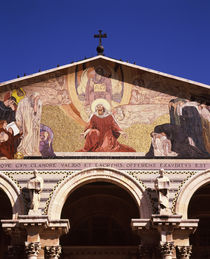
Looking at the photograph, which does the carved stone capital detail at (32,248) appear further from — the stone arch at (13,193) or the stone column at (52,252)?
the stone arch at (13,193)

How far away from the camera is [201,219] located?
64.8 feet

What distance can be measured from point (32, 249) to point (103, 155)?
4.27 meters

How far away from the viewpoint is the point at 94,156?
17.0 m

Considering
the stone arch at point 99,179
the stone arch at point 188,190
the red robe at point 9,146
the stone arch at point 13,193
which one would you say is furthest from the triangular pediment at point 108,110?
the stone arch at point 13,193

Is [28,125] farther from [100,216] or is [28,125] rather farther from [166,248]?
[166,248]

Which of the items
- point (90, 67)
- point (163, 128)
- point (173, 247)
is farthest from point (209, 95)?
point (173, 247)

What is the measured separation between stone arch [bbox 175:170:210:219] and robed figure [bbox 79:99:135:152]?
240cm

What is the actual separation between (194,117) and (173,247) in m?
5.21

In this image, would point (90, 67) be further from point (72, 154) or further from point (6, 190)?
point (6, 190)

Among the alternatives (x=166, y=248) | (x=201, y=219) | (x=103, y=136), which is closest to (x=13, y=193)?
(x=103, y=136)

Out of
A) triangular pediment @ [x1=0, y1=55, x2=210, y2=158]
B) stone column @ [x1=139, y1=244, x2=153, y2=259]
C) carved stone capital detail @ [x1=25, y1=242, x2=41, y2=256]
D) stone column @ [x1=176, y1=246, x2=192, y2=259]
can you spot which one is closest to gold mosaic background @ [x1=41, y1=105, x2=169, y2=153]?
triangular pediment @ [x1=0, y1=55, x2=210, y2=158]

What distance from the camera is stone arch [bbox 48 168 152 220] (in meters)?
16.0

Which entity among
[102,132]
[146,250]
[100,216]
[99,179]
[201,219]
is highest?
[102,132]

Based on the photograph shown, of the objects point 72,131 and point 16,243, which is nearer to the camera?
point 16,243
